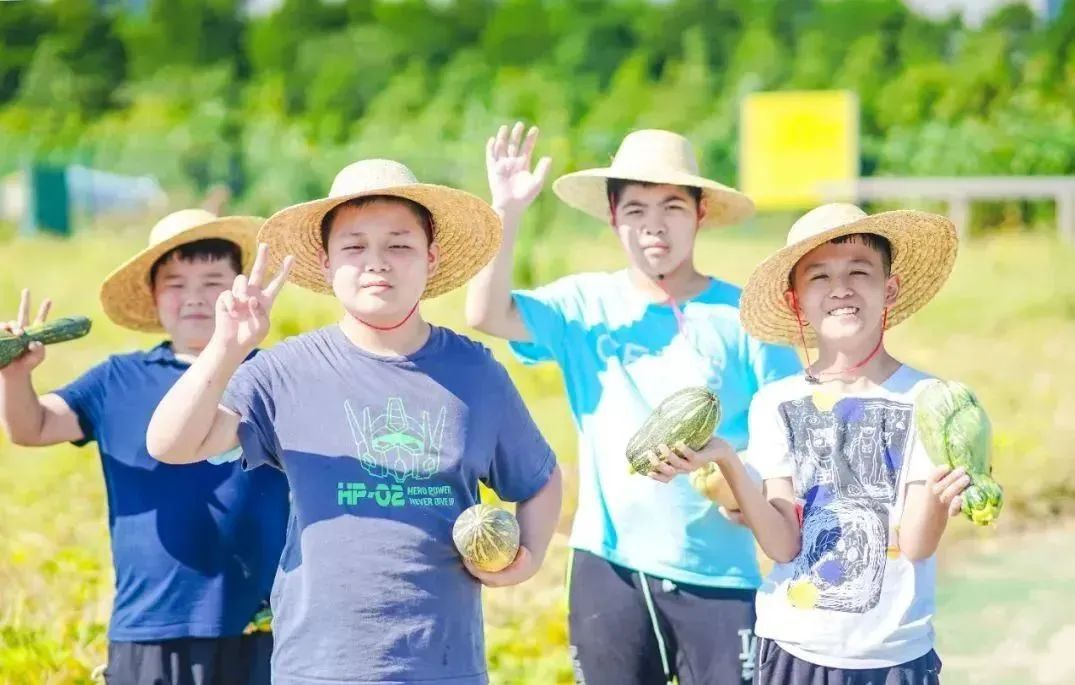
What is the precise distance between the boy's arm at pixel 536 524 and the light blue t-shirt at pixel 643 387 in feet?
1.99

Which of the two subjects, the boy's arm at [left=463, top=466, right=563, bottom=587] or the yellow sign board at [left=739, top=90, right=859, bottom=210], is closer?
the boy's arm at [left=463, top=466, right=563, bottom=587]

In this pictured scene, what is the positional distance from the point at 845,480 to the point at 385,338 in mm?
1247

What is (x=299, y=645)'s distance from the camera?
379 centimetres

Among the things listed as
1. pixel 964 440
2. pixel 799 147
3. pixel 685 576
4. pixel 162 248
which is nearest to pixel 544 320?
pixel 685 576

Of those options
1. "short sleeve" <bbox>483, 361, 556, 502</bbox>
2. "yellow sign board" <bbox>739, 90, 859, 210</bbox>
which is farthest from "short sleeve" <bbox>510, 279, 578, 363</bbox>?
"yellow sign board" <bbox>739, 90, 859, 210</bbox>

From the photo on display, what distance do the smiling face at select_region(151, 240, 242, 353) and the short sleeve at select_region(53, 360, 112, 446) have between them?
27 centimetres

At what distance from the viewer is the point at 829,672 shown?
4.00m

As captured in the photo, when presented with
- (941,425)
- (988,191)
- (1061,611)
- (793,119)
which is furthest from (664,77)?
(941,425)

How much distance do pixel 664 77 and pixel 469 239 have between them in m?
50.5

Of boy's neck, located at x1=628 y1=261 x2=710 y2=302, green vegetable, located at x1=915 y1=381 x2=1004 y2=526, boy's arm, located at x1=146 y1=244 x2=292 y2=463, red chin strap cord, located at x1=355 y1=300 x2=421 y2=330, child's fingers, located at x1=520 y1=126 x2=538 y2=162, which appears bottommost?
green vegetable, located at x1=915 y1=381 x2=1004 y2=526

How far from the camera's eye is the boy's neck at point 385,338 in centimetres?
396

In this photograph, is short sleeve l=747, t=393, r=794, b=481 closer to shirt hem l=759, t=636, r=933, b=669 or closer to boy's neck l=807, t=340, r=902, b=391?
boy's neck l=807, t=340, r=902, b=391

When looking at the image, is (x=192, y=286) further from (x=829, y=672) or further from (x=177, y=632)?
(x=829, y=672)

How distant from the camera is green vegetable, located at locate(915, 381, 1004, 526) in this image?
376 cm
